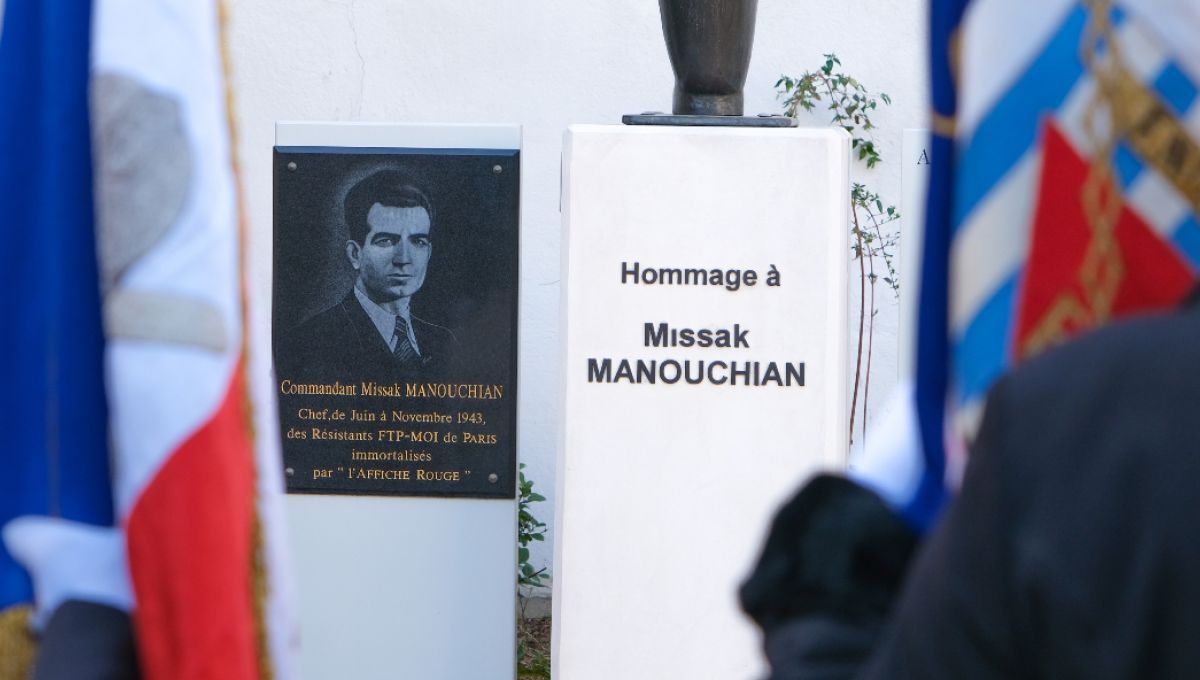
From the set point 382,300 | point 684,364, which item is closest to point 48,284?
point 684,364

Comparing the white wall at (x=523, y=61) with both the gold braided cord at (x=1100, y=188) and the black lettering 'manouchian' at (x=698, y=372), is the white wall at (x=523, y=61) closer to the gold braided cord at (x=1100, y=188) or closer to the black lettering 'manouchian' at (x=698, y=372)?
the black lettering 'manouchian' at (x=698, y=372)

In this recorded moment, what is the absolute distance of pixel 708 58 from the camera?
3.62 m

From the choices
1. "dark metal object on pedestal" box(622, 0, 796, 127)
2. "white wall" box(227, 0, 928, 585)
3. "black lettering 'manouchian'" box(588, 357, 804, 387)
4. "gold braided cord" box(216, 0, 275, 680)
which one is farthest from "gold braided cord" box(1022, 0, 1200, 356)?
"white wall" box(227, 0, 928, 585)

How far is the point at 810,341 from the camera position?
3.45 metres

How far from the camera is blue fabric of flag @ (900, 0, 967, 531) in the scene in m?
0.82

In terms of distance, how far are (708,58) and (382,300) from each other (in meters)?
1.00

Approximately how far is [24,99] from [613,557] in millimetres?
2708

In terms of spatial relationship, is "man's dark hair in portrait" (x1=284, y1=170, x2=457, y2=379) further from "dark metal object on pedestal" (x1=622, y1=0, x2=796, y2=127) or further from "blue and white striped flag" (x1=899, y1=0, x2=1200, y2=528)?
"blue and white striped flag" (x1=899, y1=0, x2=1200, y2=528)

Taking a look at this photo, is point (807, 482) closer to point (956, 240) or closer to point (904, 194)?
point (956, 240)

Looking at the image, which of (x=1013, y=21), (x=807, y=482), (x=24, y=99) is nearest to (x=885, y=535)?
(x=807, y=482)

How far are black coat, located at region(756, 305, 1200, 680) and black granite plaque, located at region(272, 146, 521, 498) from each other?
2.93 m

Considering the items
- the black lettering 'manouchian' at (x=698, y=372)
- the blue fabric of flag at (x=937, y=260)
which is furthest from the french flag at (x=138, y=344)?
the black lettering 'manouchian' at (x=698, y=372)

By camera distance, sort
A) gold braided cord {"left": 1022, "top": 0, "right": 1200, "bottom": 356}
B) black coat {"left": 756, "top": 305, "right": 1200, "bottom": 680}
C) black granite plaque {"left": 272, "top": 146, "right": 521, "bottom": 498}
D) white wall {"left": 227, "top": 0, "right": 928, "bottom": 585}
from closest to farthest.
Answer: black coat {"left": 756, "top": 305, "right": 1200, "bottom": 680}, gold braided cord {"left": 1022, "top": 0, "right": 1200, "bottom": 356}, black granite plaque {"left": 272, "top": 146, "right": 521, "bottom": 498}, white wall {"left": 227, "top": 0, "right": 928, "bottom": 585}

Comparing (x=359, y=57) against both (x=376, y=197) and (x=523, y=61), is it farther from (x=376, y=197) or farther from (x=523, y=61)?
(x=376, y=197)
